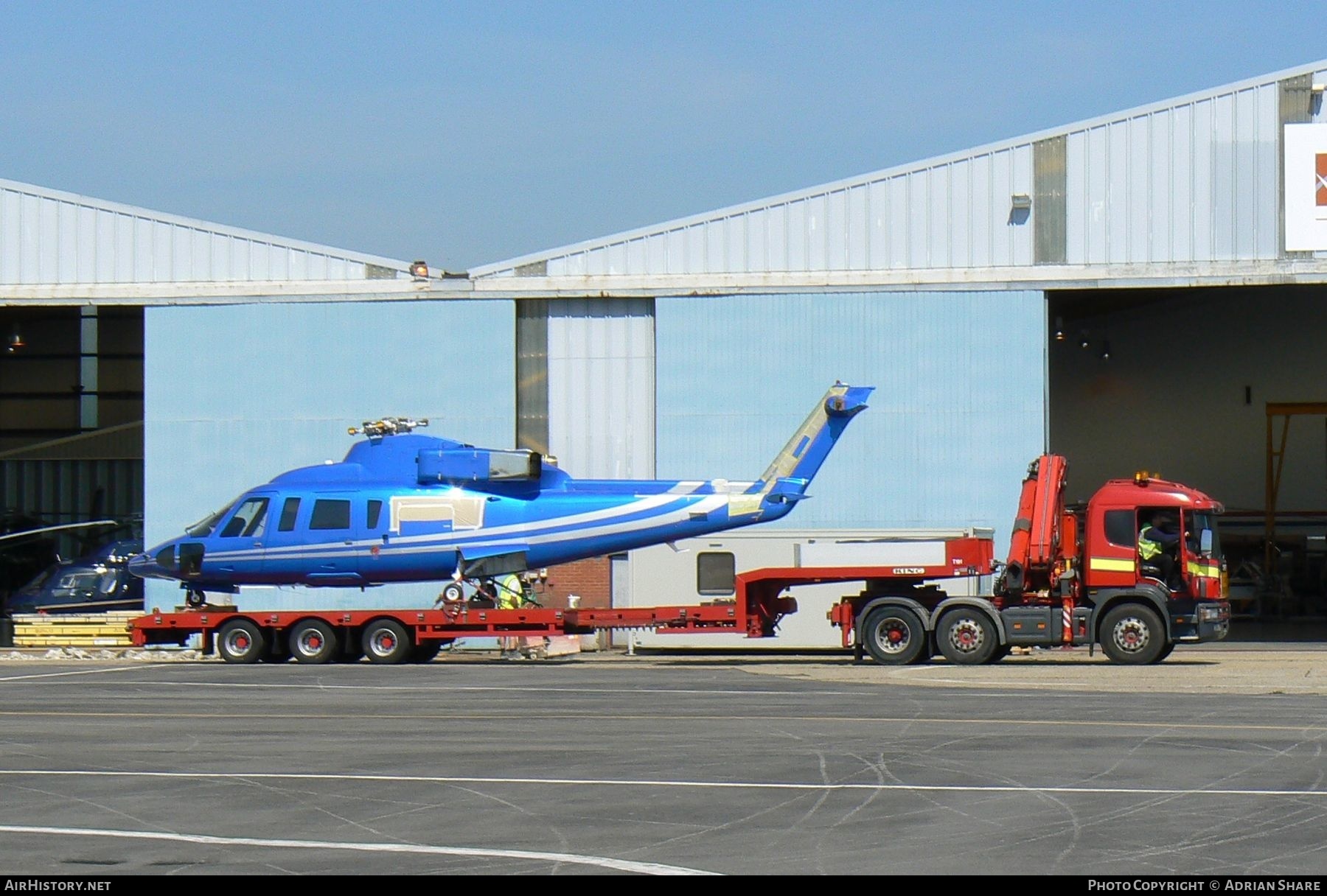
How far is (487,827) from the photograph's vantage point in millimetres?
11125

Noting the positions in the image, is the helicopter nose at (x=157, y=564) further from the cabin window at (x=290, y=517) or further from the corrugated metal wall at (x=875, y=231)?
the corrugated metal wall at (x=875, y=231)

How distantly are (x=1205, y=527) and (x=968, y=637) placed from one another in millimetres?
4337

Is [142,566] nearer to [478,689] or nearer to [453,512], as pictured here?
[453,512]

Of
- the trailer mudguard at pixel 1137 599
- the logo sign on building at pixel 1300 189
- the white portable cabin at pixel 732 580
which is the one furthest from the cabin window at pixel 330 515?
the logo sign on building at pixel 1300 189

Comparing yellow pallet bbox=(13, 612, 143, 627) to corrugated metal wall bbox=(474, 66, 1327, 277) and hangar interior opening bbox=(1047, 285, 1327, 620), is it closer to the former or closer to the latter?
corrugated metal wall bbox=(474, 66, 1327, 277)

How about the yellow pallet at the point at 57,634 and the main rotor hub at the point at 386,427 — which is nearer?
the main rotor hub at the point at 386,427

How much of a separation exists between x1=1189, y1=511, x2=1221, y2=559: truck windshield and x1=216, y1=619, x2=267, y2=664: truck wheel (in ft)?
51.8

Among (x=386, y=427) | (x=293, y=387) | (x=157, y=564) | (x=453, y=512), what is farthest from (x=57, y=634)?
(x=453, y=512)

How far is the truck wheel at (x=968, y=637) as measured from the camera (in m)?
25.8

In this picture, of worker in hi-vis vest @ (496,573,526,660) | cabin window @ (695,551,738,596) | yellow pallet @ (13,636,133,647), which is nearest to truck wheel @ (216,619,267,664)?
worker in hi-vis vest @ (496,573,526,660)

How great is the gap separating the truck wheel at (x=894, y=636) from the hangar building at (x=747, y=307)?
7427mm

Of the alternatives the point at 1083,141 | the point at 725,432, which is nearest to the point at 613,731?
the point at 725,432

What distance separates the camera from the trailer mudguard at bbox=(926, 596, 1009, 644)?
25.8 m

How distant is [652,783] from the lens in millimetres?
13070
